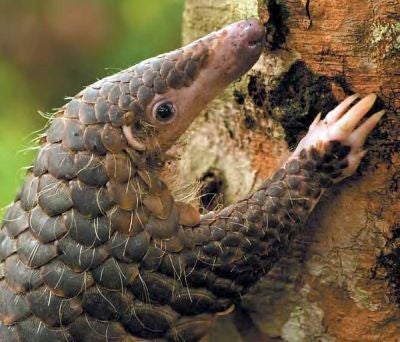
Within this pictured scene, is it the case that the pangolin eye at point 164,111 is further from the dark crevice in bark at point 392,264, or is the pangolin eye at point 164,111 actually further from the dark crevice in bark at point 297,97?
the dark crevice in bark at point 392,264

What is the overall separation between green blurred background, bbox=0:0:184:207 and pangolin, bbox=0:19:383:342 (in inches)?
117

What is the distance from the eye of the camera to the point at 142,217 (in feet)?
6.22

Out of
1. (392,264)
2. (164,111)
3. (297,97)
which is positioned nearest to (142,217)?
(164,111)

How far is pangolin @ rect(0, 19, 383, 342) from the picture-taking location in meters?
1.86

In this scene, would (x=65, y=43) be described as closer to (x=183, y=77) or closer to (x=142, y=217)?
(x=183, y=77)

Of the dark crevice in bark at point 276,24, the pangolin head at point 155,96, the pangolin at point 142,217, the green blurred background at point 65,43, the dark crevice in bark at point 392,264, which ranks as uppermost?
the dark crevice in bark at point 276,24

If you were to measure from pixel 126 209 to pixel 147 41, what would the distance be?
3.47 m

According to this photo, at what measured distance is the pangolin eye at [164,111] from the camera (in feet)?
6.51

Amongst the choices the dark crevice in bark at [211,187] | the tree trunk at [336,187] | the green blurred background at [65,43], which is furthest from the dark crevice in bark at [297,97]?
the green blurred background at [65,43]

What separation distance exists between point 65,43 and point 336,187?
13.2ft

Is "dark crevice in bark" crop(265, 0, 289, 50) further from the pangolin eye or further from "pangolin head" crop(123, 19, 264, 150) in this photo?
the pangolin eye

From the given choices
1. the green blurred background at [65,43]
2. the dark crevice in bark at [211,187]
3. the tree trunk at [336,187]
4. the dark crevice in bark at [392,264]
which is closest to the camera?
the tree trunk at [336,187]

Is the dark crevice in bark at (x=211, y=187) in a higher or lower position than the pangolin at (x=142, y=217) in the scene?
lower

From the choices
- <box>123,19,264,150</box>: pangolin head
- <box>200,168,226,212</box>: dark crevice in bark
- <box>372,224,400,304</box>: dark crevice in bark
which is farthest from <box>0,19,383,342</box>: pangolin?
<box>200,168,226,212</box>: dark crevice in bark
